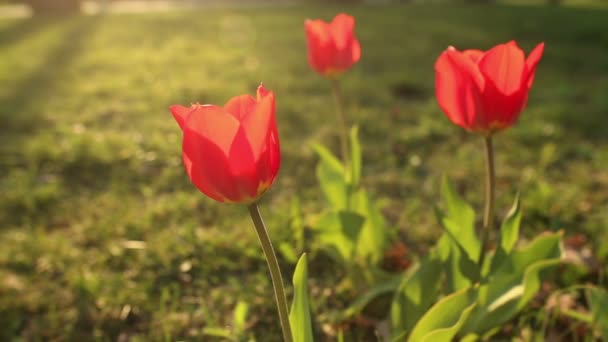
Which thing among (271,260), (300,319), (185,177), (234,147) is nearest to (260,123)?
(234,147)

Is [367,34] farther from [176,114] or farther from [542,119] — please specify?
[176,114]

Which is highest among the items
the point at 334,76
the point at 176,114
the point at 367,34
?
the point at 176,114

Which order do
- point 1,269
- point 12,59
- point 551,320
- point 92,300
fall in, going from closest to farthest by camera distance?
point 551,320, point 92,300, point 1,269, point 12,59

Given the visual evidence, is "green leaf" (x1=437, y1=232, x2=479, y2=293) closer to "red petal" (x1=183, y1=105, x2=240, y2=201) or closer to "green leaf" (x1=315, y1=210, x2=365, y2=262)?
"green leaf" (x1=315, y1=210, x2=365, y2=262)

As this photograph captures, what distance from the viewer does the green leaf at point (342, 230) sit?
1710 millimetres

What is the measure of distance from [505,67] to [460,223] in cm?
50

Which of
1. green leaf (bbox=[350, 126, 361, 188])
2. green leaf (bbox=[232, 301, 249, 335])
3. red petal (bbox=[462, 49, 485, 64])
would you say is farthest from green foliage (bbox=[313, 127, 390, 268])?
red petal (bbox=[462, 49, 485, 64])

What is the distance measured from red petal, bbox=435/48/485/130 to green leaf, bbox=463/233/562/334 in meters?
0.43

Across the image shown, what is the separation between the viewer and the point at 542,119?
12.3 feet

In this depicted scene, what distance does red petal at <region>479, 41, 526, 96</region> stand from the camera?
1165 mm

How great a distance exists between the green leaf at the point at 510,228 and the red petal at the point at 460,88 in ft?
0.97

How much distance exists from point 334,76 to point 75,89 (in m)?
3.79

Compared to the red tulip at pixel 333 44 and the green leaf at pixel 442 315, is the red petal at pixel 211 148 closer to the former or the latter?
the green leaf at pixel 442 315

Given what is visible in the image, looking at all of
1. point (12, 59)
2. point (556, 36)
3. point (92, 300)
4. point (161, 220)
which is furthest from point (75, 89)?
point (556, 36)
